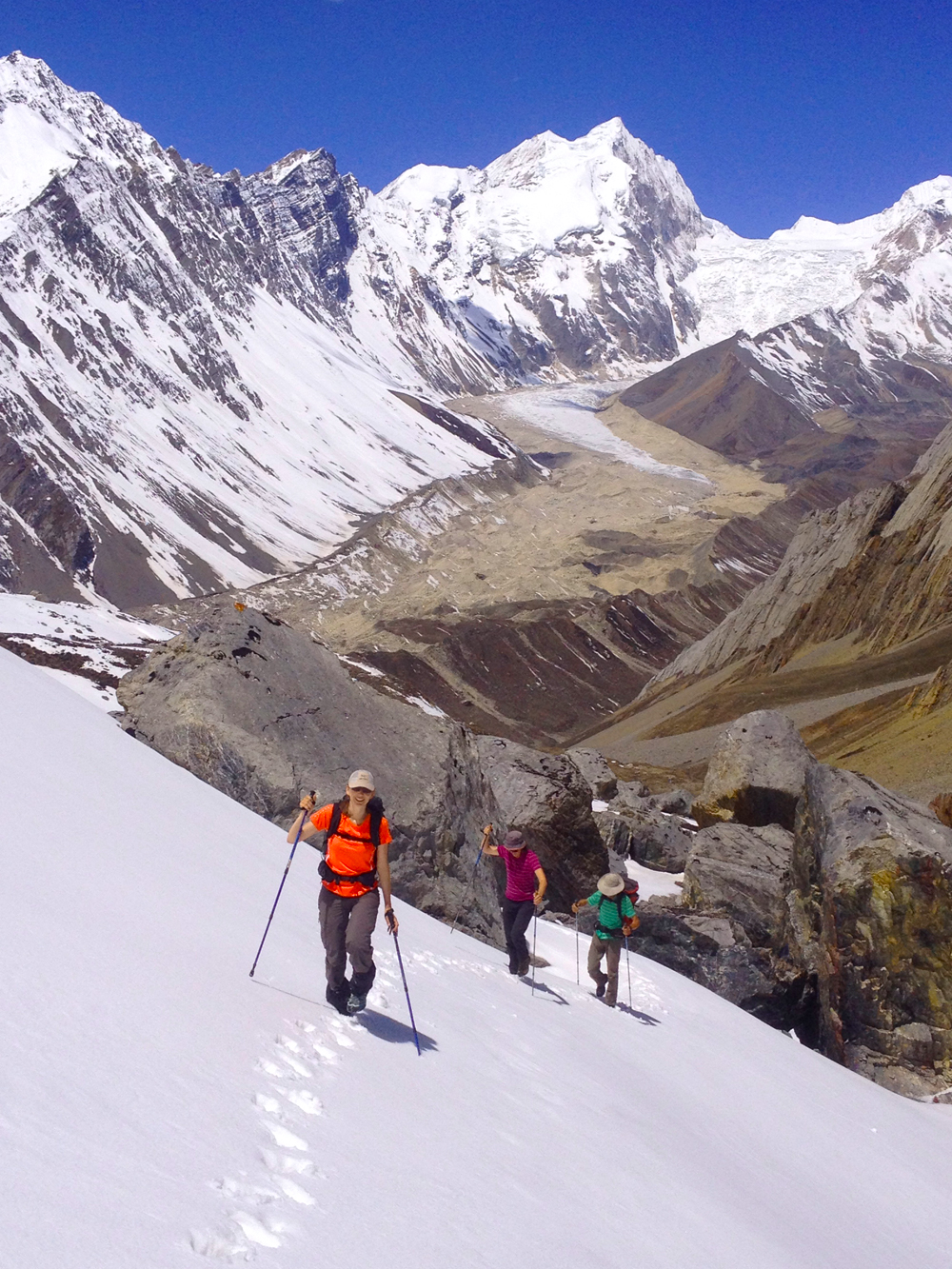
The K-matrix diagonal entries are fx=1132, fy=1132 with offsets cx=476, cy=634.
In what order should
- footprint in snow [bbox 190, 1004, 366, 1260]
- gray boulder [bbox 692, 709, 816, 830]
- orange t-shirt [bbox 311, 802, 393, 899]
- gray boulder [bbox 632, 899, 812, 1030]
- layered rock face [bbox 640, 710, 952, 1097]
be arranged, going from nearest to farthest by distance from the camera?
footprint in snow [bbox 190, 1004, 366, 1260] < orange t-shirt [bbox 311, 802, 393, 899] < layered rock face [bbox 640, 710, 952, 1097] < gray boulder [bbox 632, 899, 812, 1030] < gray boulder [bbox 692, 709, 816, 830]

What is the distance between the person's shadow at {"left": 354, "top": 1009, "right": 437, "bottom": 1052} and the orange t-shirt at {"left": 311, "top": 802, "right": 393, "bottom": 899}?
0.83 metres

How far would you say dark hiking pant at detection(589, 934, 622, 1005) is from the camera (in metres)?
12.6

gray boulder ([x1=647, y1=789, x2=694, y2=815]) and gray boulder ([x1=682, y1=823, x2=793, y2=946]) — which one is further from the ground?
gray boulder ([x1=647, y1=789, x2=694, y2=815])

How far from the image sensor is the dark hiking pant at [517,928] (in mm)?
11922

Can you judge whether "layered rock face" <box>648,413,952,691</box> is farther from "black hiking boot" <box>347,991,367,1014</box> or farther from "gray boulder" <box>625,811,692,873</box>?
"black hiking boot" <box>347,991,367,1014</box>

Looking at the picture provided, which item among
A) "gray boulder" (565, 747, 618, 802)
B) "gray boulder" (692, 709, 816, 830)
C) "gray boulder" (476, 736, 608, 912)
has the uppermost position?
"gray boulder" (692, 709, 816, 830)

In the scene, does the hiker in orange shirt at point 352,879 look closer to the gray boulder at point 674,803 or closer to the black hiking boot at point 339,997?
the black hiking boot at point 339,997

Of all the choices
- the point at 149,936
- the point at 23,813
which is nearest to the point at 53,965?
the point at 149,936

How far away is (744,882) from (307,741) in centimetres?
903

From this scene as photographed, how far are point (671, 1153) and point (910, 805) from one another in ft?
44.0

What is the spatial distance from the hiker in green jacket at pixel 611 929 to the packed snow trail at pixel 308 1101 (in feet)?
1.32

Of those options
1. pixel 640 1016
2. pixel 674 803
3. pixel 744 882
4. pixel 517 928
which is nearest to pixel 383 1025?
pixel 517 928

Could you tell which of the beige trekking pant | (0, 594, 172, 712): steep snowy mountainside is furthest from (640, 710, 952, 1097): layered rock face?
(0, 594, 172, 712): steep snowy mountainside

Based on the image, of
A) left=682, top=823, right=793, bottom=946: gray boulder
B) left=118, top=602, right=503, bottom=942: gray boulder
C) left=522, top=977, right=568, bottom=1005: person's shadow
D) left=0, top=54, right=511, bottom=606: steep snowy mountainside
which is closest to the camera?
left=522, top=977, right=568, bottom=1005: person's shadow
